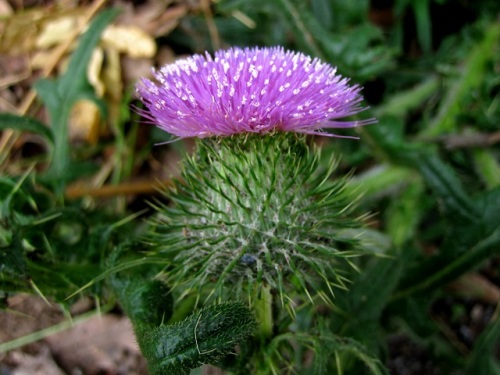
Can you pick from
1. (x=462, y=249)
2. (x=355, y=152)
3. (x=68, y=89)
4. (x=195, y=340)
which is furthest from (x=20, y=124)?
(x=462, y=249)

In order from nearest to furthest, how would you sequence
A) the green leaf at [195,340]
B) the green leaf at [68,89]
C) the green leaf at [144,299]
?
the green leaf at [195,340] → the green leaf at [144,299] → the green leaf at [68,89]

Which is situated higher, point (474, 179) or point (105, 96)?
point (105, 96)

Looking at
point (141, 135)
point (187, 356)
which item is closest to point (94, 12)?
point (141, 135)

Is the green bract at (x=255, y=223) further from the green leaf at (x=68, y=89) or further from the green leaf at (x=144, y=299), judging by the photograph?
the green leaf at (x=68, y=89)

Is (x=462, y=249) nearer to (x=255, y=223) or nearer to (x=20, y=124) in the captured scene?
(x=255, y=223)

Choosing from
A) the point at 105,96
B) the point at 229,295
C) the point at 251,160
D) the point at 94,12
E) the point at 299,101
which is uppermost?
the point at 94,12

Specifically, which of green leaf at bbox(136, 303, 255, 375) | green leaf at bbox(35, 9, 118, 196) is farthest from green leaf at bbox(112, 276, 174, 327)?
green leaf at bbox(35, 9, 118, 196)


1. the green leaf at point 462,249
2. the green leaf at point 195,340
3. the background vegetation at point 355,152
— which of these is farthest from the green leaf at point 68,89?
the green leaf at point 462,249

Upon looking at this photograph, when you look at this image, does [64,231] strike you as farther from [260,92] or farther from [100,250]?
[260,92]
